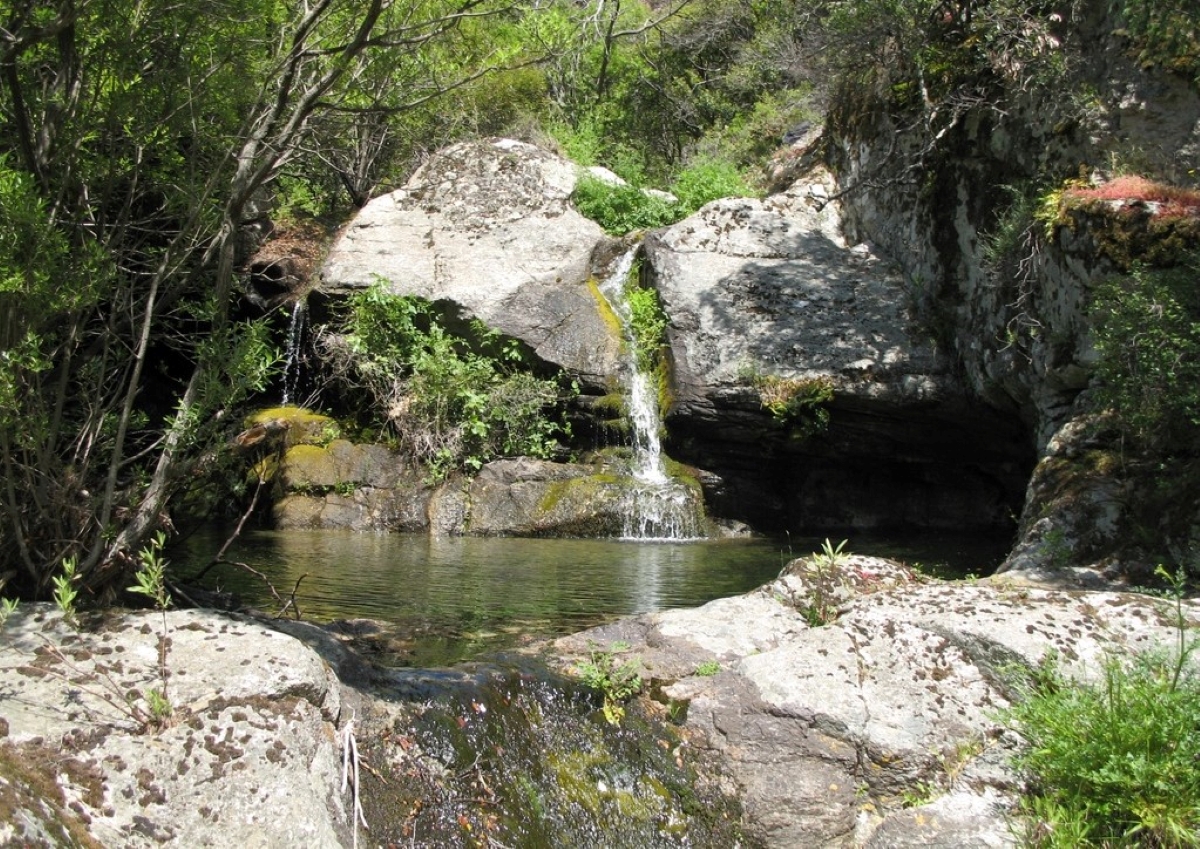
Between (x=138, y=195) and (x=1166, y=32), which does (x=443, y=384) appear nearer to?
(x=138, y=195)

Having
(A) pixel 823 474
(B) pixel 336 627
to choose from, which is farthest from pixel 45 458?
(A) pixel 823 474

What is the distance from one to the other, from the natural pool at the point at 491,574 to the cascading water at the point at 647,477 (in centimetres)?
75

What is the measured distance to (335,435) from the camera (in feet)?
50.0

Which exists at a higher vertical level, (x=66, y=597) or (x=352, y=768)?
(x=66, y=597)

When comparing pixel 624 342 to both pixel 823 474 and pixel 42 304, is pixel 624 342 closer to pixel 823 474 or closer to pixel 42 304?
pixel 823 474

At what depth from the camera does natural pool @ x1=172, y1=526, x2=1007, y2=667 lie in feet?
23.9

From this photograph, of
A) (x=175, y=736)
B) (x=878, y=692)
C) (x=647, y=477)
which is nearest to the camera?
(x=175, y=736)

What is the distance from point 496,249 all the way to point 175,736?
14208mm

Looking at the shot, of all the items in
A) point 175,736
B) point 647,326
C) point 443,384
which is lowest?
point 175,736

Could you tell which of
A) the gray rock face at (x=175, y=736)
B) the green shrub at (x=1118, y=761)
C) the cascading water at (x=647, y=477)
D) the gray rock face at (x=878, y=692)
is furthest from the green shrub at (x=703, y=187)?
the gray rock face at (x=175, y=736)

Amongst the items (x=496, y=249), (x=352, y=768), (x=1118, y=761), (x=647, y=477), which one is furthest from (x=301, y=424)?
(x=1118, y=761)

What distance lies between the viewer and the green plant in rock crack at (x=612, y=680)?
490 cm

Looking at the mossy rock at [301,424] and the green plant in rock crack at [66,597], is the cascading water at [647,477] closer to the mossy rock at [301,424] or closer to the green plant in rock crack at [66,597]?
the mossy rock at [301,424]

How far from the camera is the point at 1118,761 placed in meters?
3.85
